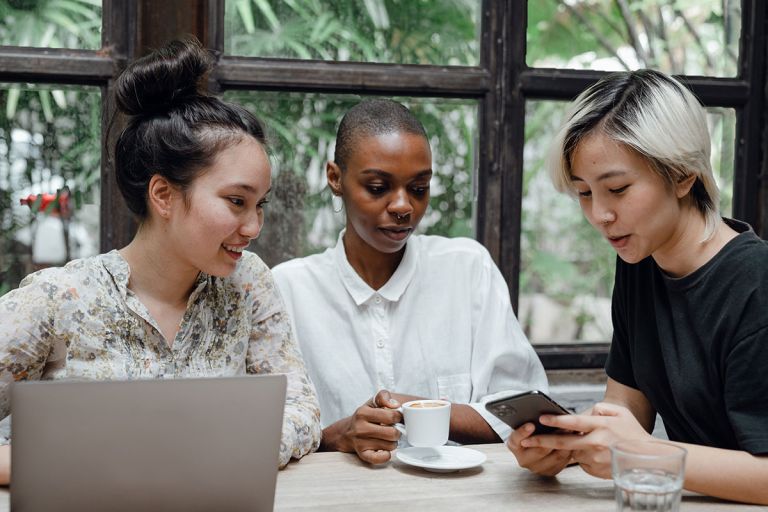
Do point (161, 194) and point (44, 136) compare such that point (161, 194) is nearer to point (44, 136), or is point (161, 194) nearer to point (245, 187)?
point (245, 187)

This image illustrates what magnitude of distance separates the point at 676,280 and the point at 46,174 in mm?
1580

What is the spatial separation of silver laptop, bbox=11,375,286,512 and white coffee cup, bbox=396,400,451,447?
41 centimetres

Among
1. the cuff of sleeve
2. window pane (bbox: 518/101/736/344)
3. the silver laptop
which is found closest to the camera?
the silver laptop

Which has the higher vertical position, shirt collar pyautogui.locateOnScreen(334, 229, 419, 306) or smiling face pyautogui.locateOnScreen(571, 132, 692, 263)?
smiling face pyautogui.locateOnScreen(571, 132, 692, 263)

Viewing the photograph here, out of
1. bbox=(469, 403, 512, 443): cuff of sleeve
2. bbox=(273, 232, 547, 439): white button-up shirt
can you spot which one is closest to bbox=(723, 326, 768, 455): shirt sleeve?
bbox=(469, 403, 512, 443): cuff of sleeve

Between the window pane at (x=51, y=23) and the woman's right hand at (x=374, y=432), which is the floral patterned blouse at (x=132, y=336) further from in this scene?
the window pane at (x=51, y=23)

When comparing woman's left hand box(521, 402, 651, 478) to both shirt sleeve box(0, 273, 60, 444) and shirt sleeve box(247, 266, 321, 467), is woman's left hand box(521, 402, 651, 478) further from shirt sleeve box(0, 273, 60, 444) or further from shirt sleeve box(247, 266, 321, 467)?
shirt sleeve box(0, 273, 60, 444)

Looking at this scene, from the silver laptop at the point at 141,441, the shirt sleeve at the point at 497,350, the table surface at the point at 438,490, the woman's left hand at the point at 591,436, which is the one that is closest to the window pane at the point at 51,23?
the shirt sleeve at the point at 497,350

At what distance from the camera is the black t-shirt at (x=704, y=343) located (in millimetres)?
1266

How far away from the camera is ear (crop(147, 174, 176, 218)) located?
1.49m

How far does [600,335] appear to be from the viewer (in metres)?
2.53

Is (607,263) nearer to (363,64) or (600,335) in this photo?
(600,335)

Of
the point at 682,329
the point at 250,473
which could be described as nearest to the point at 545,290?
the point at 682,329

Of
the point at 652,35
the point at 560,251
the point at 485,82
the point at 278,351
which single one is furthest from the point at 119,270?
the point at 652,35
